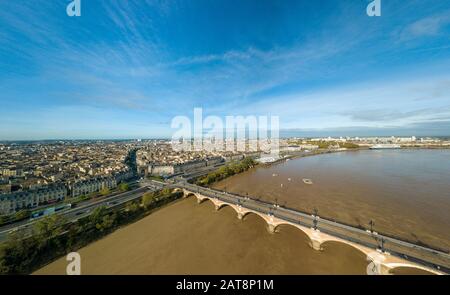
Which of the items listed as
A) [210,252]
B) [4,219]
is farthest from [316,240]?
[4,219]

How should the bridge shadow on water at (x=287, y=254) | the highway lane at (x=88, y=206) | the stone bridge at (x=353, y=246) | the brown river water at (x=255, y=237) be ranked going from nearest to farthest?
the stone bridge at (x=353, y=246), the bridge shadow on water at (x=287, y=254), the brown river water at (x=255, y=237), the highway lane at (x=88, y=206)

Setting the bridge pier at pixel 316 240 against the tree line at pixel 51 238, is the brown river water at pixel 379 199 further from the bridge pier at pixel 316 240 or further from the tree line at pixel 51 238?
the tree line at pixel 51 238

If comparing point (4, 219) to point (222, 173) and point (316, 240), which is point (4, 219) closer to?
point (316, 240)

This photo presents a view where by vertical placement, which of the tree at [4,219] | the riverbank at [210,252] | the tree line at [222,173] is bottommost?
the riverbank at [210,252]

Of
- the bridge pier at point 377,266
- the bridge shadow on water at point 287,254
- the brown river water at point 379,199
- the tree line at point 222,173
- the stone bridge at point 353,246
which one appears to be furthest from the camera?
the tree line at point 222,173

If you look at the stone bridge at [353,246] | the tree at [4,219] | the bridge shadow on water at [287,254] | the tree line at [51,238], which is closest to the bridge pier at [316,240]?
the stone bridge at [353,246]

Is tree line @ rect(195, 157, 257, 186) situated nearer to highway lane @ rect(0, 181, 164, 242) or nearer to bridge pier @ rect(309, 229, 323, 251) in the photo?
highway lane @ rect(0, 181, 164, 242)
